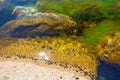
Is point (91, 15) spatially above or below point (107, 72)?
above

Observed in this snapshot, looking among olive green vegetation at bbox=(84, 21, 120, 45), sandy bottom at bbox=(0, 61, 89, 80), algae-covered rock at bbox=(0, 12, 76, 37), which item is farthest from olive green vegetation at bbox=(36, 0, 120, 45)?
sandy bottom at bbox=(0, 61, 89, 80)

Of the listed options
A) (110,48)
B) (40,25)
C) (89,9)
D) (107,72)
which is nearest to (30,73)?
(40,25)

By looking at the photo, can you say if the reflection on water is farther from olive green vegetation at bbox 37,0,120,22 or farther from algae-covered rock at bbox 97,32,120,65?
olive green vegetation at bbox 37,0,120,22

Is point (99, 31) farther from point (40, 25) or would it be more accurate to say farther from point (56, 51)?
point (40, 25)

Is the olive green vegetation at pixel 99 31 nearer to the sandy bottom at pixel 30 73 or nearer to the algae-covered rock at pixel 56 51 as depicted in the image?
the algae-covered rock at pixel 56 51

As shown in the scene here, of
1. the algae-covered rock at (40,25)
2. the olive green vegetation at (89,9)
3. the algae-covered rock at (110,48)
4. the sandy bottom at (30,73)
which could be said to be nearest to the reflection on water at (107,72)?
the algae-covered rock at (110,48)
